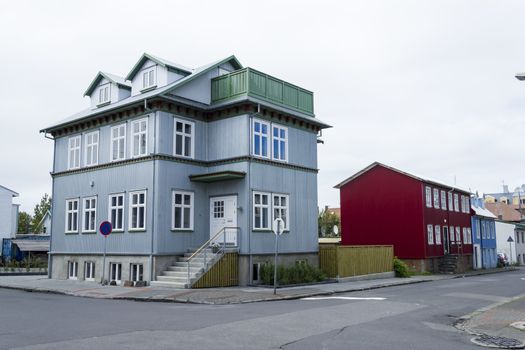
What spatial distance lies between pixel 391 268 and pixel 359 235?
1121 cm

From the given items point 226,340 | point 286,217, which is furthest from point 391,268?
point 226,340

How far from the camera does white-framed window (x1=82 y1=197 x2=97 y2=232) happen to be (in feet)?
85.7

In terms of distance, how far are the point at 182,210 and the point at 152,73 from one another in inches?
269

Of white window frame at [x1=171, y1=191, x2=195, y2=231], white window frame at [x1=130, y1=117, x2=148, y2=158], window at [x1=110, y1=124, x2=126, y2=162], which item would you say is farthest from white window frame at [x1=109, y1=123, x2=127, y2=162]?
white window frame at [x1=171, y1=191, x2=195, y2=231]

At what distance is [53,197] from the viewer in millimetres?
28781

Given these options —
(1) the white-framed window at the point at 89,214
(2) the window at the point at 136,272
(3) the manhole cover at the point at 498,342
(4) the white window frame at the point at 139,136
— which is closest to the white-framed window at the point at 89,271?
(1) the white-framed window at the point at 89,214

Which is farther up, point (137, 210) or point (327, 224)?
point (327, 224)

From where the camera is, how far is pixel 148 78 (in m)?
26.0

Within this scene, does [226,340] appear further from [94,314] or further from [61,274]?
[61,274]

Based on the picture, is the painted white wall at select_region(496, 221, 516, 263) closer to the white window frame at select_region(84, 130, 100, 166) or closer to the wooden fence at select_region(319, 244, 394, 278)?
the wooden fence at select_region(319, 244, 394, 278)

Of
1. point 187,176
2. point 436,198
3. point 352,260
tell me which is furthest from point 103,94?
point 436,198

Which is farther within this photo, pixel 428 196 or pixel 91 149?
pixel 428 196

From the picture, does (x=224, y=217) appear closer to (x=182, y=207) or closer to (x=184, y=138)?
(x=182, y=207)

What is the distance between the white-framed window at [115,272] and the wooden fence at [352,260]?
9.66 meters
